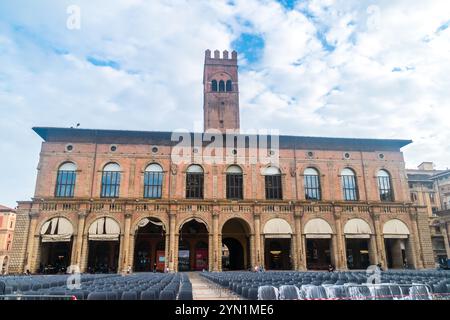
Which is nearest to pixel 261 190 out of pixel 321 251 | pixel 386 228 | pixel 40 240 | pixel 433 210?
pixel 321 251

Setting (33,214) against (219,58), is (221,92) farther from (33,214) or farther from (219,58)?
(33,214)

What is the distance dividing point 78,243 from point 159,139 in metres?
12.9

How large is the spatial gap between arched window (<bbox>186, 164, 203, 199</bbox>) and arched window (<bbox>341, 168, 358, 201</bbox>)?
15.9m

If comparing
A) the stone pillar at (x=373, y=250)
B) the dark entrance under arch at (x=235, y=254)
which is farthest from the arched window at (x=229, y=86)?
the stone pillar at (x=373, y=250)

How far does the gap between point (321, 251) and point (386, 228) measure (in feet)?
23.9

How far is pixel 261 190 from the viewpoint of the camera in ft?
113

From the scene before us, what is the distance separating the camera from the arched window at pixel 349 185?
119 ft

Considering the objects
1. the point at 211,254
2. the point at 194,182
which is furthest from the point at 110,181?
the point at 211,254

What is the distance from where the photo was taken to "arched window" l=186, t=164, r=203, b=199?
3409 cm

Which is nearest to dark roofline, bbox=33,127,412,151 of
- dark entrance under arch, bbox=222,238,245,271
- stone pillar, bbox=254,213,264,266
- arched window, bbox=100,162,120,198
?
arched window, bbox=100,162,120,198

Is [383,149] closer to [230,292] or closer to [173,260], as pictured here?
[173,260]

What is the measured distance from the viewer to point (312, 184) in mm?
35781
